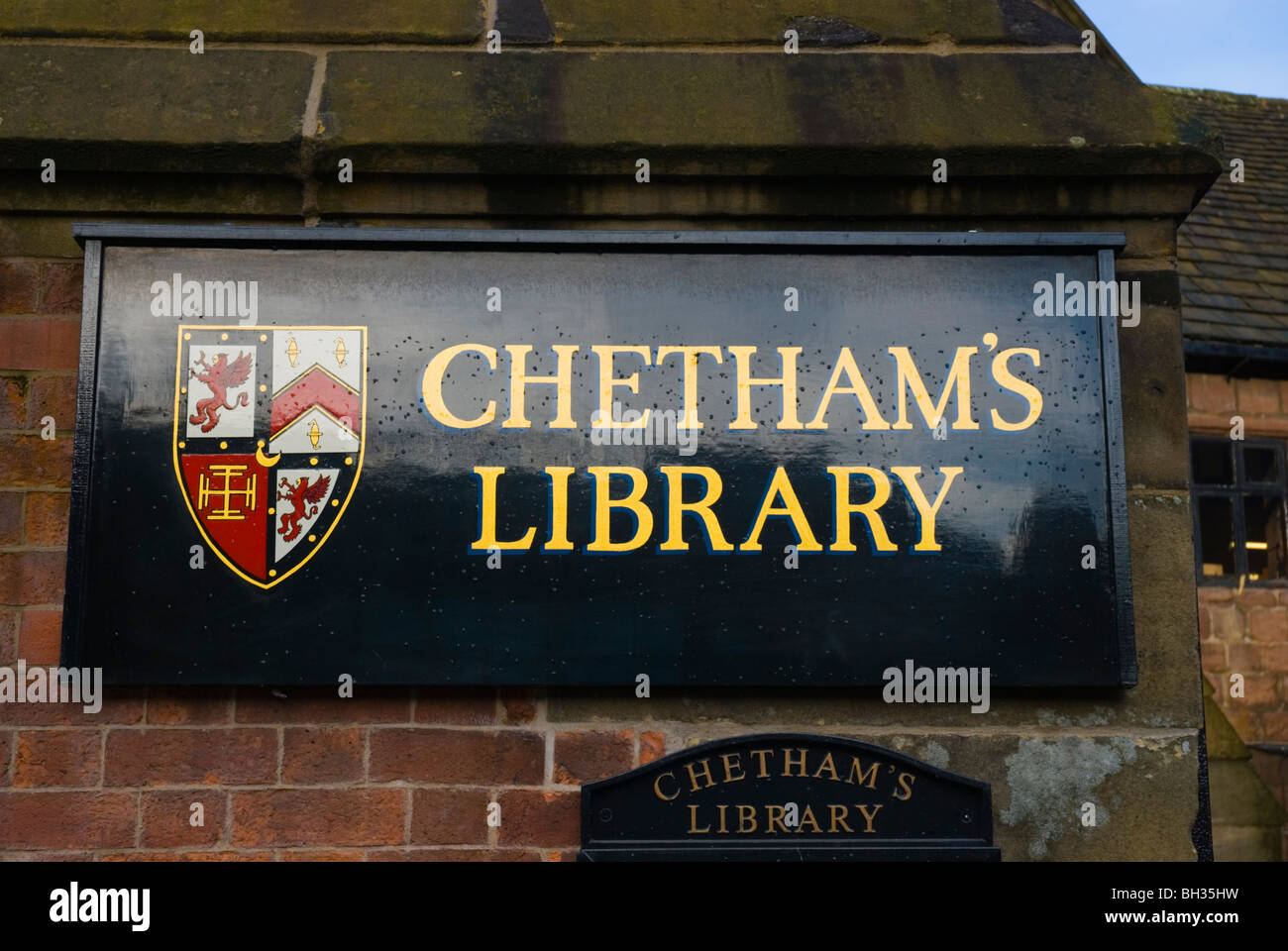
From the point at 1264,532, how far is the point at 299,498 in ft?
25.5

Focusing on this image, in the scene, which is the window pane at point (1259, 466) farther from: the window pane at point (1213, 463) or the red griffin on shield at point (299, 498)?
the red griffin on shield at point (299, 498)

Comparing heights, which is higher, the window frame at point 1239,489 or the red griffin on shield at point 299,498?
the window frame at point 1239,489

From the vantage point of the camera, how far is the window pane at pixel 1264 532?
26.6 feet

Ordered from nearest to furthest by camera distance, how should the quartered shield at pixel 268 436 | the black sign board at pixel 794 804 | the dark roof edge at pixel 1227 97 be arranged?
the black sign board at pixel 794 804 < the quartered shield at pixel 268 436 < the dark roof edge at pixel 1227 97

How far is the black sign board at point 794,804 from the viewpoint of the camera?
305cm

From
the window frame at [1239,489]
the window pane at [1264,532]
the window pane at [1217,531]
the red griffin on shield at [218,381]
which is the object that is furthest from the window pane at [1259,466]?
the red griffin on shield at [218,381]

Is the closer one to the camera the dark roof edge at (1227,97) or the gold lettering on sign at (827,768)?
the gold lettering on sign at (827,768)

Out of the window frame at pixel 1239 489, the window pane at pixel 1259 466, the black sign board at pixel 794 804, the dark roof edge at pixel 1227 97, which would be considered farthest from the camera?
the dark roof edge at pixel 1227 97

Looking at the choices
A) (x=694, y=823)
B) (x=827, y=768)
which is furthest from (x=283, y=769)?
(x=827, y=768)

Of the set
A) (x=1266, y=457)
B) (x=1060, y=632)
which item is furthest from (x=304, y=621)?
(x=1266, y=457)

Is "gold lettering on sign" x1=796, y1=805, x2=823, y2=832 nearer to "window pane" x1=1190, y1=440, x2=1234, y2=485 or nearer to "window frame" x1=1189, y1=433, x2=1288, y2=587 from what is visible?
"window frame" x1=1189, y1=433, x2=1288, y2=587

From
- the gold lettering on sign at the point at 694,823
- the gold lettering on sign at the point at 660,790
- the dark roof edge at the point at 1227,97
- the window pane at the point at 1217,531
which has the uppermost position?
the dark roof edge at the point at 1227,97

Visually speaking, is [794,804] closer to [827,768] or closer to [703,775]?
[827,768]

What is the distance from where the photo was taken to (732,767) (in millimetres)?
3092
